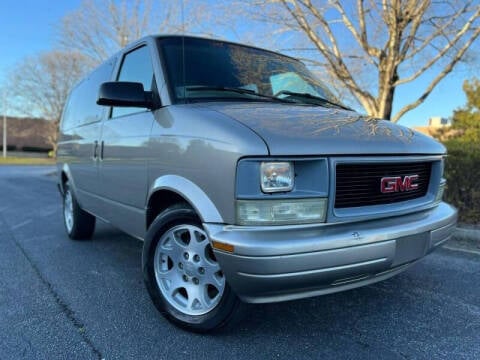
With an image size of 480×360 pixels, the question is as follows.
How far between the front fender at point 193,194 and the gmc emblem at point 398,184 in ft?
3.36

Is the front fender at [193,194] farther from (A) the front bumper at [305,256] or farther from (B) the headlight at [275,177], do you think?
(B) the headlight at [275,177]

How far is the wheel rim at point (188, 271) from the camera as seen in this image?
7.95 ft

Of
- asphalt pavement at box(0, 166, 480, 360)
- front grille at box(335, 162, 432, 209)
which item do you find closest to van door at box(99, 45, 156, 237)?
asphalt pavement at box(0, 166, 480, 360)

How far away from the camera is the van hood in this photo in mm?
→ 2107

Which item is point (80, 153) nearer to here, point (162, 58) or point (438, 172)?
point (162, 58)

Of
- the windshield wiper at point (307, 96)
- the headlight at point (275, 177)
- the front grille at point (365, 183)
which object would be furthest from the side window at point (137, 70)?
the front grille at point (365, 183)

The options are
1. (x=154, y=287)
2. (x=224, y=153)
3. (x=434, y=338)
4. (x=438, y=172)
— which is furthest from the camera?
(x=438, y=172)

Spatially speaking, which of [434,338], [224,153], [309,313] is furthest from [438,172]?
[224,153]

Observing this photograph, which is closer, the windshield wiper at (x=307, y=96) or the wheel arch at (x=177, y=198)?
the wheel arch at (x=177, y=198)

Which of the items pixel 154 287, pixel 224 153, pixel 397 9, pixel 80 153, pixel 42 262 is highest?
pixel 397 9

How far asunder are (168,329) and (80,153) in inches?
98.9


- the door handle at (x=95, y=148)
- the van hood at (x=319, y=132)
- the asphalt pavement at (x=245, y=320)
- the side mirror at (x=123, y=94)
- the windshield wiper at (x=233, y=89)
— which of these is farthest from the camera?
the door handle at (x=95, y=148)

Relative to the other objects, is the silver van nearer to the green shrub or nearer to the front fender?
the front fender

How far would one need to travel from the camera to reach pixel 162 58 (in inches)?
119
